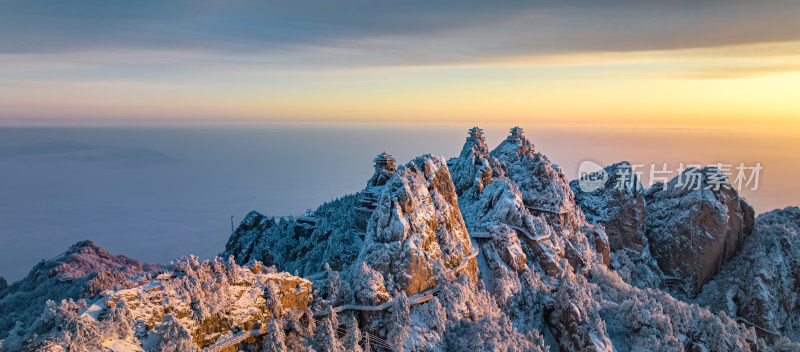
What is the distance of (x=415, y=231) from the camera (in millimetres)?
44719

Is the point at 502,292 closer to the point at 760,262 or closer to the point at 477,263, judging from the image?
the point at 477,263

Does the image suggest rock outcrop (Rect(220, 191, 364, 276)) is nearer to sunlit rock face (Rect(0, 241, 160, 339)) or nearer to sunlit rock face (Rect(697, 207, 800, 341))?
sunlit rock face (Rect(0, 241, 160, 339))

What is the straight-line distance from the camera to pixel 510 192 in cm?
5866

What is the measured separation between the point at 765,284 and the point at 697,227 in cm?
1147

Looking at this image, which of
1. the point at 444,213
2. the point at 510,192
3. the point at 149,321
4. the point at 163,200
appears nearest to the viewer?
the point at 149,321

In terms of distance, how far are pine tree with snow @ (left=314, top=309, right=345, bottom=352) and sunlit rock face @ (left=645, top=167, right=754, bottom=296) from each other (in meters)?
60.7

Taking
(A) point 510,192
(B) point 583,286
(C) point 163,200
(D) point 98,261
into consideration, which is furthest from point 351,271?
(C) point 163,200

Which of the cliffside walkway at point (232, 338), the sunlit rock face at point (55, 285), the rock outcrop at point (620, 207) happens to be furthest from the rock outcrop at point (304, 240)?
the rock outcrop at point (620, 207)

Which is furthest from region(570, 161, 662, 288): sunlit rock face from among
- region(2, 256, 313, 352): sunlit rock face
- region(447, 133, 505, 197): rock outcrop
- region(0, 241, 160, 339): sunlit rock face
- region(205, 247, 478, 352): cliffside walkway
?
region(0, 241, 160, 339): sunlit rock face

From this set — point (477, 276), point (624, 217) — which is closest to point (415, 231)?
point (477, 276)

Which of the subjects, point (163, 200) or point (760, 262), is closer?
point (760, 262)

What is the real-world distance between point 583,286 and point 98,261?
6829 cm

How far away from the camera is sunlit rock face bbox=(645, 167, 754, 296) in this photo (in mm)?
74312

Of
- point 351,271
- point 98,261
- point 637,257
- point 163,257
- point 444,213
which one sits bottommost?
point 163,257
